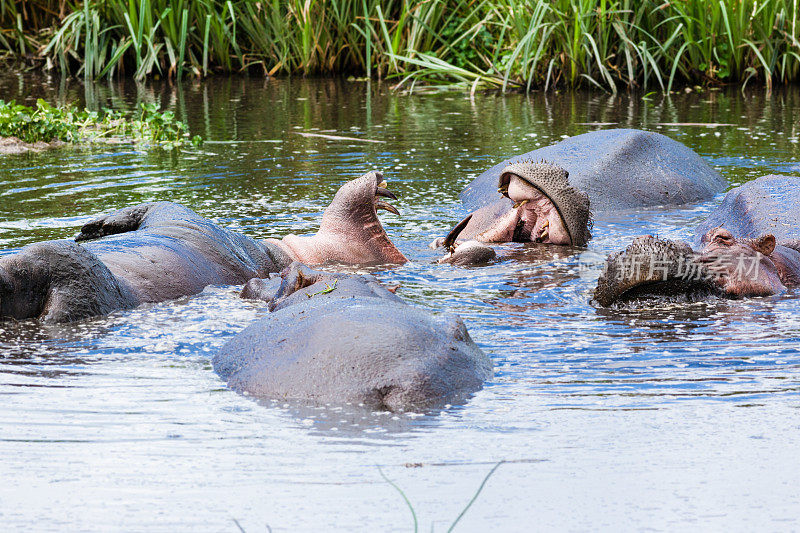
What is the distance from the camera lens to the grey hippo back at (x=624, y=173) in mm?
7520

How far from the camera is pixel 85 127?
11258mm

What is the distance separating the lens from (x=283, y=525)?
8.52ft

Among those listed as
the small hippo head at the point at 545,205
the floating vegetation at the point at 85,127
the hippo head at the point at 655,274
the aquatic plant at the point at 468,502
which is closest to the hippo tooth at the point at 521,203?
the small hippo head at the point at 545,205

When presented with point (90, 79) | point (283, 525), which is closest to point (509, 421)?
point (283, 525)

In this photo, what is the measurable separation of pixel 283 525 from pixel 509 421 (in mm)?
959

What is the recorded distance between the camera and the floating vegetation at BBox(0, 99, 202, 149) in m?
10.4

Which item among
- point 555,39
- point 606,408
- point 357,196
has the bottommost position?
point 606,408

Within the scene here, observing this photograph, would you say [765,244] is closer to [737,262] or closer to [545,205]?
[737,262]

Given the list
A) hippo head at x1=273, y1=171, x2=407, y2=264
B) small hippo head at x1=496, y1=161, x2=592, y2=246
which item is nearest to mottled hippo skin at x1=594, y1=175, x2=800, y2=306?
small hippo head at x1=496, y1=161, x2=592, y2=246

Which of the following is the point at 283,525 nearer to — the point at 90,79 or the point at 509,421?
the point at 509,421

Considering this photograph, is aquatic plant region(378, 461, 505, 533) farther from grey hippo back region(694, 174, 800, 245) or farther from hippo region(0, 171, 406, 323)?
grey hippo back region(694, 174, 800, 245)

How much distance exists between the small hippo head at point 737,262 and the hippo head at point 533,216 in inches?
52.0

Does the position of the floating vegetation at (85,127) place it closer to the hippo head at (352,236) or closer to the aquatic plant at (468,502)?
the hippo head at (352,236)

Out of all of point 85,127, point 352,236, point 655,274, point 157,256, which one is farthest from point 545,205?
point 85,127
